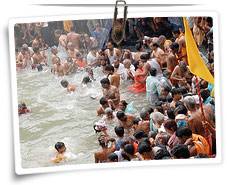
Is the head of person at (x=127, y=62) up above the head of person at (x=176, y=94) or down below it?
above

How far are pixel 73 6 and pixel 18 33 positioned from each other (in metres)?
0.11

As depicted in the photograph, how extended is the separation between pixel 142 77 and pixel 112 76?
53 mm

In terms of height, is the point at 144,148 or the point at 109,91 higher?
the point at 109,91

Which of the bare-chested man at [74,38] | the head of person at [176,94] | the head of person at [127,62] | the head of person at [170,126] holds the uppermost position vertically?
the bare-chested man at [74,38]

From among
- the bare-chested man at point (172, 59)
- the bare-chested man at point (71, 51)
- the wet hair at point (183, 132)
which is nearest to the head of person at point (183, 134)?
the wet hair at point (183, 132)

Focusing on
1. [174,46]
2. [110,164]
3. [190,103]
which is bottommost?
[110,164]

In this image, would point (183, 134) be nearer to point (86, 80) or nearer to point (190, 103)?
point (190, 103)

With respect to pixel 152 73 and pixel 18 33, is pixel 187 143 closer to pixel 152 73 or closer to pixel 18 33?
pixel 152 73

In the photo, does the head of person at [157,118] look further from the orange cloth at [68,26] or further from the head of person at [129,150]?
the orange cloth at [68,26]

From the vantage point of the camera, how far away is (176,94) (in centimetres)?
103

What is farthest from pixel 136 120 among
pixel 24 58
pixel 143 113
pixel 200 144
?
pixel 24 58

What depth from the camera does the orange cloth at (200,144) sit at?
1.03 metres

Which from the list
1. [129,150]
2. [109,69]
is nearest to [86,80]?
[109,69]

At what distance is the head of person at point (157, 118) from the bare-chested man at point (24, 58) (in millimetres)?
238
